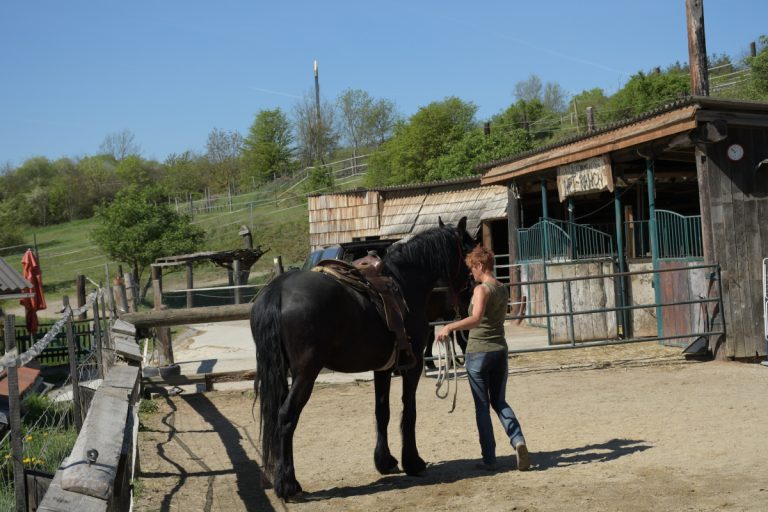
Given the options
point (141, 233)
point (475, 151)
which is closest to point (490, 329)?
point (475, 151)

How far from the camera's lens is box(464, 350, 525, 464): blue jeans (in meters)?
6.09

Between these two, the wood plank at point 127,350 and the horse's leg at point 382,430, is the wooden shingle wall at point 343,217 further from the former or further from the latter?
the horse's leg at point 382,430

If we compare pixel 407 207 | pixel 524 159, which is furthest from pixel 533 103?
pixel 524 159

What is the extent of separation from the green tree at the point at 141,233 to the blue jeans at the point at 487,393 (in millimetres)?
34036

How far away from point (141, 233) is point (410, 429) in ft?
114

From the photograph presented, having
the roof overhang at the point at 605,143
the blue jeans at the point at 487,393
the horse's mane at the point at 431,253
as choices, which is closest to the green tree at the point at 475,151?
the roof overhang at the point at 605,143

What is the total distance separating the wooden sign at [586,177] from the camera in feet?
46.1

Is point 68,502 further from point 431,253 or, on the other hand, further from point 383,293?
point 431,253

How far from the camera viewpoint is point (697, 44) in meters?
15.0

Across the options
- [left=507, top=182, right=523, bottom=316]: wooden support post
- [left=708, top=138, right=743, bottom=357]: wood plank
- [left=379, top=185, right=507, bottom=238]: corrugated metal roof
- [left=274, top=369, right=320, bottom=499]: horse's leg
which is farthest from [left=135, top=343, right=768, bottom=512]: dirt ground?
[left=379, top=185, right=507, bottom=238]: corrugated metal roof

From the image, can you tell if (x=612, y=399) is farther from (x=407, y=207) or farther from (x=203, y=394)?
(x=407, y=207)

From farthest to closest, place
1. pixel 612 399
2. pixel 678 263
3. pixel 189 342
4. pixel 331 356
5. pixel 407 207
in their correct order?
pixel 407 207 → pixel 189 342 → pixel 678 263 → pixel 612 399 → pixel 331 356

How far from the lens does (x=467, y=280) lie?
6.75m

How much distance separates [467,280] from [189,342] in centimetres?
1505
